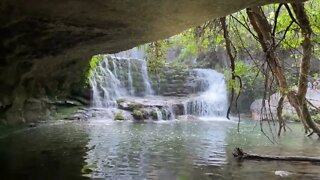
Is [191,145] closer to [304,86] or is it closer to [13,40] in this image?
[304,86]

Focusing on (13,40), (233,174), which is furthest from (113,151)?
(13,40)

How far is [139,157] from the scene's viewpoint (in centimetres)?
857

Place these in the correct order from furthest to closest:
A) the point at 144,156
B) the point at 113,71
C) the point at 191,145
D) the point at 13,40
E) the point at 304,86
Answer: the point at 113,71 < the point at 191,145 < the point at 144,156 < the point at 304,86 < the point at 13,40

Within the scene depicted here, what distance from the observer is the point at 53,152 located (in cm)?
893

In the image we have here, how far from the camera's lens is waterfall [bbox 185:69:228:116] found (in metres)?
24.5

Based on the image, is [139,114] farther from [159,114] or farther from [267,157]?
[267,157]

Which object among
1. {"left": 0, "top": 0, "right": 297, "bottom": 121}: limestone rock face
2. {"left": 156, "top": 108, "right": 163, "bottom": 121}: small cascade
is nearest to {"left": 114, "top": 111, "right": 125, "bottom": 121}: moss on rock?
{"left": 156, "top": 108, "right": 163, "bottom": 121}: small cascade

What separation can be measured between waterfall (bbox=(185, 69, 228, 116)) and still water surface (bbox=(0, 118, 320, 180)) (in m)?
11.4

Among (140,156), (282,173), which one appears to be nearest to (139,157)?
(140,156)

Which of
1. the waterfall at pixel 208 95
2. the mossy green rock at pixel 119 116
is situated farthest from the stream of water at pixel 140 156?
the waterfall at pixel 208 95

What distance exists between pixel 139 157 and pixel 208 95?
18.5 m

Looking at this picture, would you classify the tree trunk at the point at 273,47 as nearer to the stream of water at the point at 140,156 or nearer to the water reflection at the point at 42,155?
the stream of water at the point at 140,156

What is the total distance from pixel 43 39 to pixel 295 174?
5.14 m

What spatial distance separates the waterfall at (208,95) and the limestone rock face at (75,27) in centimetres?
1575
